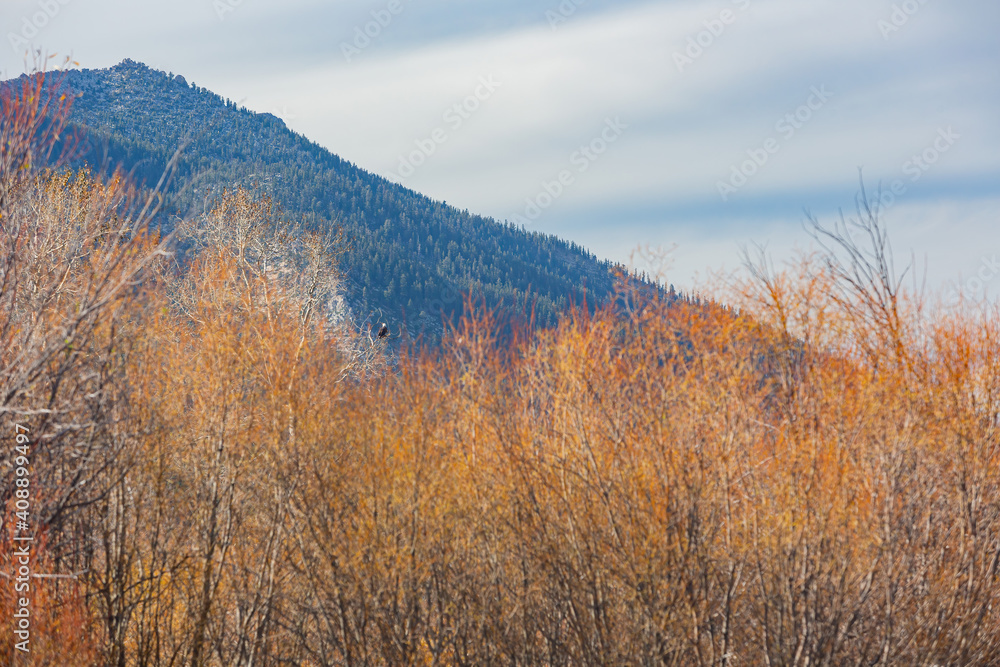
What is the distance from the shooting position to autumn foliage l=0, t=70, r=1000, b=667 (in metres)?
10.1

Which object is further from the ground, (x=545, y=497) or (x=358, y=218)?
(x=358, y=218)

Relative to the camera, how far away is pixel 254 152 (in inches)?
7864

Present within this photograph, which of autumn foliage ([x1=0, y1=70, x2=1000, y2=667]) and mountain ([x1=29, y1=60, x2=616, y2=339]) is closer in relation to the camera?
autumn foliage ([x1=0, y1=70, x2=1000, y2=667])

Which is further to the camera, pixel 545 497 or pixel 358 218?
pixel 358 218

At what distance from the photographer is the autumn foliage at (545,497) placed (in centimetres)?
1008

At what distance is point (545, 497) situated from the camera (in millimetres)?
12336

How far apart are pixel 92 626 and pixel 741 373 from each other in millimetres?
10247

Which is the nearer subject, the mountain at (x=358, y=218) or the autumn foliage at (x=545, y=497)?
the autumn foliage at (x=545, y=497)

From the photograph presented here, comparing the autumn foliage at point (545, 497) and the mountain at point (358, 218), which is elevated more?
the mountain at point (358, 218)

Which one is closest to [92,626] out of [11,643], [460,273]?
[11,643]

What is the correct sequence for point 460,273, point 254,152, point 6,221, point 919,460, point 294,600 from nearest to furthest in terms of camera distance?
point 6,221 < point 919,460 < point 294,600 < point 460,273 < point 254,152

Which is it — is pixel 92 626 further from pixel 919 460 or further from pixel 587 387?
pixel 919 460

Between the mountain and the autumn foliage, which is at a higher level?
the mountain

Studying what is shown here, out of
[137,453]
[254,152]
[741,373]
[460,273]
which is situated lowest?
[137,453]
